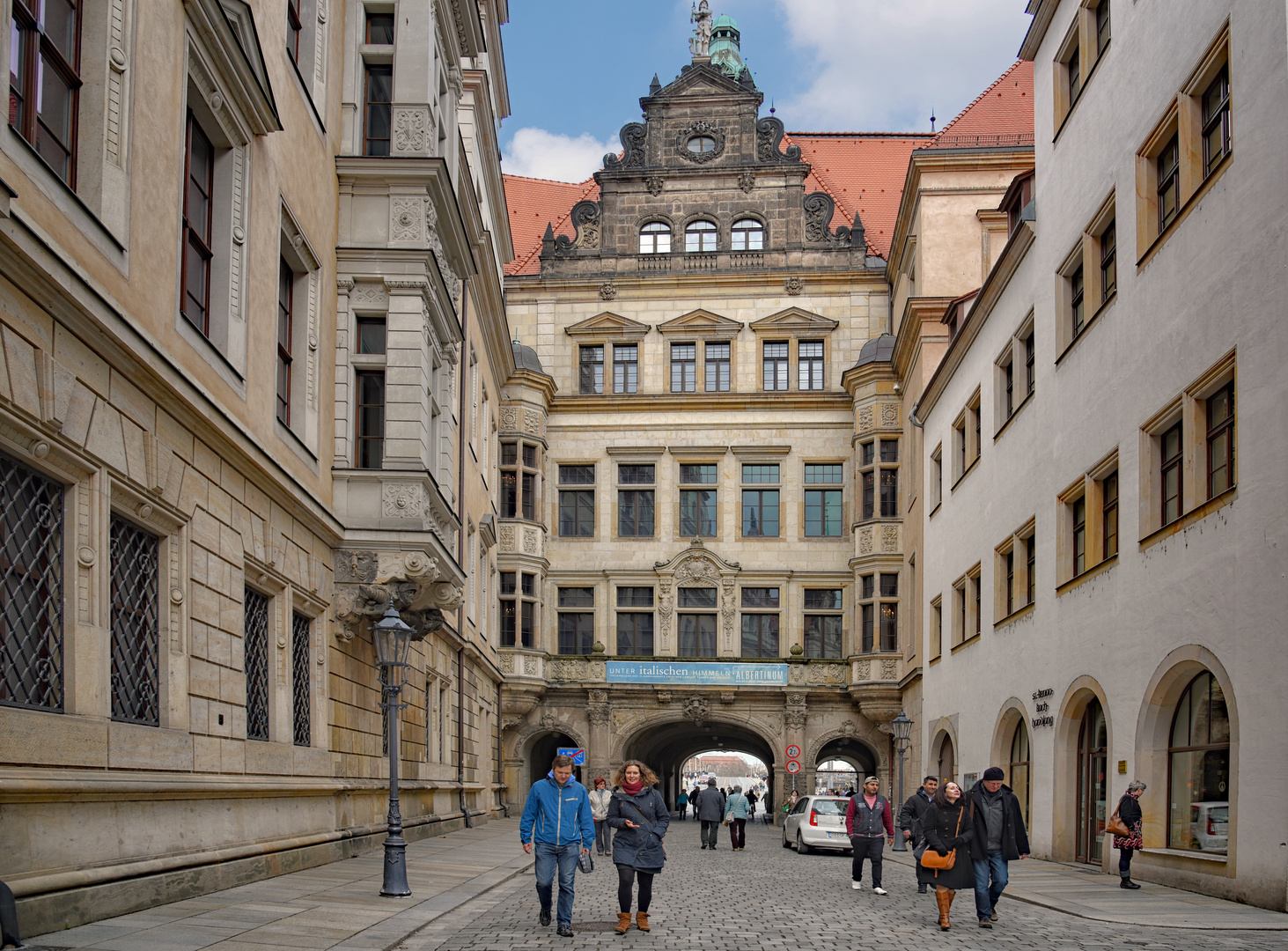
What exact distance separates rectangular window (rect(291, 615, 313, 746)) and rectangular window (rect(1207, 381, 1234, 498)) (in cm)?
1060

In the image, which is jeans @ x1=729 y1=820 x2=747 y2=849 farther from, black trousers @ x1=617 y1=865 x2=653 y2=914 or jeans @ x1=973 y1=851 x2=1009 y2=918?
black trousers @ x1=617 y1=865 x2=653 y2=914

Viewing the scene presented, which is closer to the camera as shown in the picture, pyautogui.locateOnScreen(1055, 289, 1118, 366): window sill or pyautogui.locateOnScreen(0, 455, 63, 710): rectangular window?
pyautogui.locateOnScreen(0, 455, 63, 710): rectangular window

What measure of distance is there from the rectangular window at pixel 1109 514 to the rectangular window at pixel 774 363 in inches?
918

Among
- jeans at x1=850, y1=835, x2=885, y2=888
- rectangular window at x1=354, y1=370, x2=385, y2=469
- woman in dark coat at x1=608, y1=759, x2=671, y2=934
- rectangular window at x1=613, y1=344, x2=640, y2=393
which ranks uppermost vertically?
rectangular window at x1=613, y1=344, x2=640, y2=393

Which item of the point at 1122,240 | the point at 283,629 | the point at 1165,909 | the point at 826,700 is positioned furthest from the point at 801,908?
the point at 826,700

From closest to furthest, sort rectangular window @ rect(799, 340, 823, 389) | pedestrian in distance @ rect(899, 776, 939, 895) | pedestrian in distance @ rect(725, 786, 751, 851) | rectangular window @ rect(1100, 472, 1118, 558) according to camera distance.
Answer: pedestrian in distance @ rect(899, 776, 939, 895) < rectangular window @ rect(1100, 472, 1118, 558) < pedestrian in distance @ rect(725, 786, 751, 851) < rectangular window @ rect(799, 340, 823, 389)

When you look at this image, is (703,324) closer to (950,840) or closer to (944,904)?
A: (950,840)

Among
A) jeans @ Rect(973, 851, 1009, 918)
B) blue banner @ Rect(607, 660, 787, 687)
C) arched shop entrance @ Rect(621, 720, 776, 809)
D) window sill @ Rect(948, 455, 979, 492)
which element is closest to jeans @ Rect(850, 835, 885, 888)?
jeans @ Rect(973, 851, 1009, 918)

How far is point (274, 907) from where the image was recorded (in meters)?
11.9

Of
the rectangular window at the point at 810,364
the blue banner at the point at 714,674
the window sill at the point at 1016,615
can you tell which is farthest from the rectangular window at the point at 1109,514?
the rectangular window at the point at 810,364

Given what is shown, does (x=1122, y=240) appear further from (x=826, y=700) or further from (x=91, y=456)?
(x=826, y=700)

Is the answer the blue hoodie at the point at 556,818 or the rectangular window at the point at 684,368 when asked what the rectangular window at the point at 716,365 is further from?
the blue hoodie at the point at 556,818

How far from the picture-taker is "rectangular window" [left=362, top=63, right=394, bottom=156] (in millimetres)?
21078

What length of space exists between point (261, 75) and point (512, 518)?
26880 millimetres
